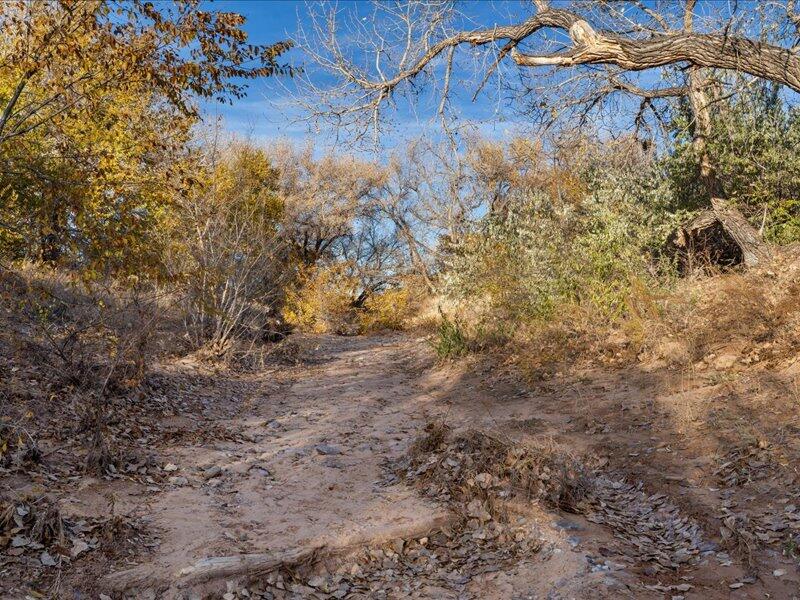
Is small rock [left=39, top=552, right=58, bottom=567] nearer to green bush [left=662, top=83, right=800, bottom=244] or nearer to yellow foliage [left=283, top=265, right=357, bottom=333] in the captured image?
green bush [left=662, top=83, right=800, bottom=244]

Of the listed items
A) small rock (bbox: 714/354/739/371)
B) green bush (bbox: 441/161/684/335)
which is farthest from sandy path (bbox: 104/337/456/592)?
small rock (bbox: 714/354/739/371)

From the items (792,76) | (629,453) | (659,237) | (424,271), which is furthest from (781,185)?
(424,271)

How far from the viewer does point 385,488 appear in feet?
18.0

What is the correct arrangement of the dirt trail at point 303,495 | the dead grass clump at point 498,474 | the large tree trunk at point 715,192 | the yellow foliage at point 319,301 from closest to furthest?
the dirt trail at point 303,495
the dead grass clump at point 498,474
the large tree trunk at point 715,192
the yellow foliage at point 319,301

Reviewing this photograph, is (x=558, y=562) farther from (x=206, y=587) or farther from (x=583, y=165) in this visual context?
(x=583, y=165)

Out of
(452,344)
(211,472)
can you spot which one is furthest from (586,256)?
(211,472)

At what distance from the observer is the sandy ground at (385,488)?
11.8 ft

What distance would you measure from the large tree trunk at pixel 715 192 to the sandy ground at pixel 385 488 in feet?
13.2

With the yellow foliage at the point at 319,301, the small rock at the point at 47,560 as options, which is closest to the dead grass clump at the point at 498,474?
the small rock at the point at 47,560

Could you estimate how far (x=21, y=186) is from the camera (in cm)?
610

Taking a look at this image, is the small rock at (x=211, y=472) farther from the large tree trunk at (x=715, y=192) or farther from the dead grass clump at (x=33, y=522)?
the large tree trunk at (x=715, y=192)

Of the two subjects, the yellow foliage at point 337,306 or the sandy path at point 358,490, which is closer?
the sandy path at point 358,490

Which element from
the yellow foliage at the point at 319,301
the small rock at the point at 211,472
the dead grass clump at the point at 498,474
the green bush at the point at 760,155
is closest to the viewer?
the dead grass clump at the point at 498,474

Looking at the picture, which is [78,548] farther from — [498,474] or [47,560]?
[498,474]
